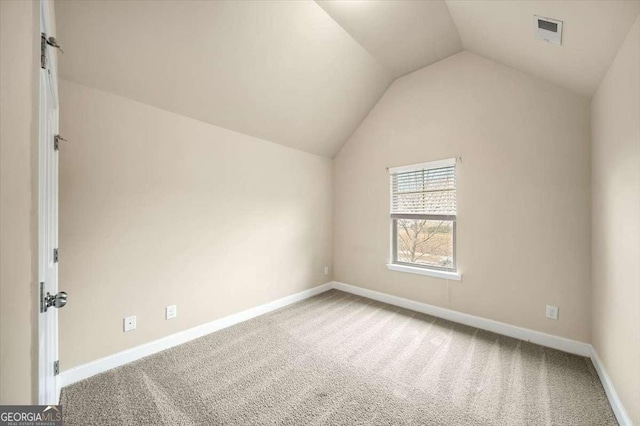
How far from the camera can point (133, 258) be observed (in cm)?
232

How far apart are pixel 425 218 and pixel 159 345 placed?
3.26 metres

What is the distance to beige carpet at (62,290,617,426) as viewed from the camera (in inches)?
67.0

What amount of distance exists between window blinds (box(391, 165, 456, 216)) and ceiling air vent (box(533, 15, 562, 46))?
4.79ft

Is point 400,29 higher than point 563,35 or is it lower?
higher

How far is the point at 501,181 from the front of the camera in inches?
110

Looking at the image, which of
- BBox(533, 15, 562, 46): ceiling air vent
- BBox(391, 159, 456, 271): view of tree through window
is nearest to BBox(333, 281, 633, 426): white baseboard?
BBox(391, 159, 456, 271): view of tree through window

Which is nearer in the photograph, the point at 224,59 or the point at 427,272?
the point at 224,59

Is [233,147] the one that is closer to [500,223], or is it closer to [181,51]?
[181,51]

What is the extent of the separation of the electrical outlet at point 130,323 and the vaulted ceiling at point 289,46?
195 cm

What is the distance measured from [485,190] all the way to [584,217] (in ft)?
2.73

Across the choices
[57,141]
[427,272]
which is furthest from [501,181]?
[57,141]

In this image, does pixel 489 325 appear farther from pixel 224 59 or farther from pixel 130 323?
pixel 224 59

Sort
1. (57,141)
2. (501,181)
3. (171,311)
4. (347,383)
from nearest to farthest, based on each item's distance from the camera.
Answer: (57,141) < (347,383) < (171,311) < (501,181)

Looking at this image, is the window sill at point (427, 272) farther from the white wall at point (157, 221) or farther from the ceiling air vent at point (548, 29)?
the ceiling air vent at point (548, 29)
